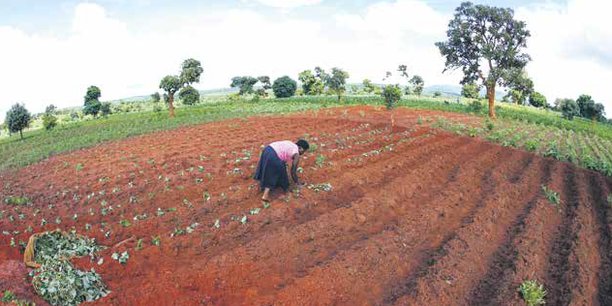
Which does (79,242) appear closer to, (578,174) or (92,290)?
(92,290)

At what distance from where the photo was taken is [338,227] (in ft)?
27.3

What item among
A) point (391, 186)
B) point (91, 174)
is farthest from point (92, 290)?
point (91, 174)

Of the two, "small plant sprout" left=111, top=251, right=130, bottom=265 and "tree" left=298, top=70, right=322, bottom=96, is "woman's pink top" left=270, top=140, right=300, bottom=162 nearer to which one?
"small plant sprout" left=111, top=251, right=130, bottom=265

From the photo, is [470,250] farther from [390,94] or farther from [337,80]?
[337,80]

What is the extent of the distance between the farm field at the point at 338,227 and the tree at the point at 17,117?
23892 mm

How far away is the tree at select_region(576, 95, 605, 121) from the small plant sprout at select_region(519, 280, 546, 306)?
56767mm

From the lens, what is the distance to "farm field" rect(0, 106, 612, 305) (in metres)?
6.34

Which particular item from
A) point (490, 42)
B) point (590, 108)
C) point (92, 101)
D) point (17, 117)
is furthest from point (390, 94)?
point (590, 108)

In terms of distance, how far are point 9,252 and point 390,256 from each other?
6.71m

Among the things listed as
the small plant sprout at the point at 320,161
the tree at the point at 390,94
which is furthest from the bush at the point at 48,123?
the small plant sprout at the point at 320,161

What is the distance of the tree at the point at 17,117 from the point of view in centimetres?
3475

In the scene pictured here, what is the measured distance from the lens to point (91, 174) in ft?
47.0

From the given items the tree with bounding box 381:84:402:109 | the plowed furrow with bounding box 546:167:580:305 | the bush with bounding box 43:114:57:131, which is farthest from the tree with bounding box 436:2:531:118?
the bush with bounding box 43:114:57:131

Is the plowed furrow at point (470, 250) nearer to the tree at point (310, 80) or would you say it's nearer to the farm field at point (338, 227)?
the farm field at point (338, 227)
